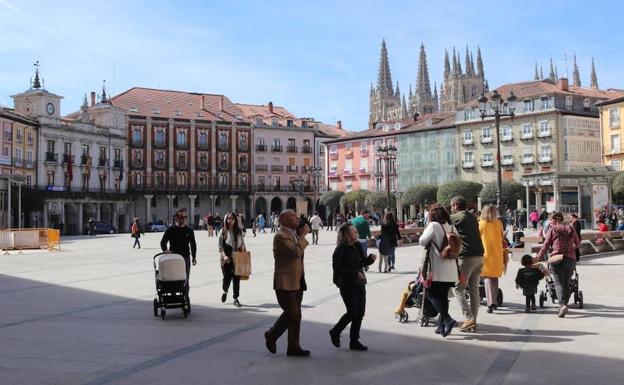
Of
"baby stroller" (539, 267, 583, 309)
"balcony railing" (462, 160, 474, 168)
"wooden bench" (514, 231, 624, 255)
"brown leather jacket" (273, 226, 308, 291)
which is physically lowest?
"baby stroller" (539, 267, 583, 309)

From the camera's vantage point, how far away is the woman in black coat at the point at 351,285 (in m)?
8.30

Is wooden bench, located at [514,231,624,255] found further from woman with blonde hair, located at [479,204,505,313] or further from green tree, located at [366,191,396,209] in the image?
green tree, located at [366,191,396,209]

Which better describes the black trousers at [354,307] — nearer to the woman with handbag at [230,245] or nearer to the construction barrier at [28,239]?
the woman with handbag at [230,245]

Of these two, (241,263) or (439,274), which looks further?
(241,263)

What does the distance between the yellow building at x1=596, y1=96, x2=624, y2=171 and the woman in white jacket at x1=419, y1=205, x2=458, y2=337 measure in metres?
59.1

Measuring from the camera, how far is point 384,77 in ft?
487

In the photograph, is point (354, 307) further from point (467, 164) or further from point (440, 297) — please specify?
point (467, 164)

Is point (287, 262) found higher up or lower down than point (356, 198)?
lower down

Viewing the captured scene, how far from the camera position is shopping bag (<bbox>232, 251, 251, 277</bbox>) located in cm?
1206

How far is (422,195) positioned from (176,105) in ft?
114

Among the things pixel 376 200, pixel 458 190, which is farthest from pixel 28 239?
pixel 376 200

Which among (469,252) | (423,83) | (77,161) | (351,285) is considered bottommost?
(351,285)

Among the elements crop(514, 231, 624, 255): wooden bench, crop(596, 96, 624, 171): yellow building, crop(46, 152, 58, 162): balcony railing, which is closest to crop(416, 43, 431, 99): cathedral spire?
crop(596, 96, 624, 171): yellow building

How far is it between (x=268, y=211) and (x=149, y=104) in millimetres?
20191
